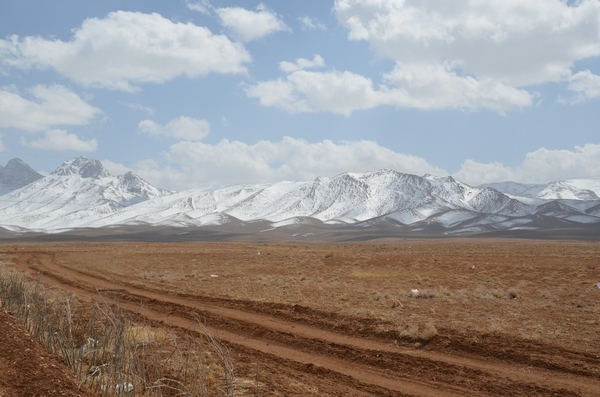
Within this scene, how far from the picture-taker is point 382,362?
422 inches

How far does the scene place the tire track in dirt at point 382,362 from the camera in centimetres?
909

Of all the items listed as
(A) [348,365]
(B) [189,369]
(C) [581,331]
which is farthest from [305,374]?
(C) [581,331]

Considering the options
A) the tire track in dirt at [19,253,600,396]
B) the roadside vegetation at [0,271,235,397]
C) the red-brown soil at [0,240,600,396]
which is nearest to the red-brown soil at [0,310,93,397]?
the roadside vegetation at [0,271,235,397]

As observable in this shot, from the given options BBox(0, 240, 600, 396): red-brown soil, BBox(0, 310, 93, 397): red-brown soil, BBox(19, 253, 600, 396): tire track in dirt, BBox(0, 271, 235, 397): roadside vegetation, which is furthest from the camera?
BBox(0, 240, 600, 396): red-brown soil

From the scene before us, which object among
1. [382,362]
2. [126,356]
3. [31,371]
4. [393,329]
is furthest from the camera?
[393,329]

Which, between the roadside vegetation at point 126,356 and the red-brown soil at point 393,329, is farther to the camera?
the red-brown soil at point 393,329

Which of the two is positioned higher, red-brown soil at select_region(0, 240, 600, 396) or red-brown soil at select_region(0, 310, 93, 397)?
red-brown soil at select_region(0, 310, 93, 397)

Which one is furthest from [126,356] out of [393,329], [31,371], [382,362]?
[393,329]

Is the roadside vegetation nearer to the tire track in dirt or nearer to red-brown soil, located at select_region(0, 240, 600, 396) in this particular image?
red-brown soil, located at select_region(0, 240, 600, 396)

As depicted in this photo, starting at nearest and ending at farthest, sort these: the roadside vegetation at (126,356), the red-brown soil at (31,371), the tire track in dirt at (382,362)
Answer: the red-brown soil at (31,371) < the roadside vegetation at (126,356) < the tire track in dirt at (382,362)

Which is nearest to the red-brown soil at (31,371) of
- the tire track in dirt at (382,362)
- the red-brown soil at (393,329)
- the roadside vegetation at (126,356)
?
the roadside vegetation at (126,356)

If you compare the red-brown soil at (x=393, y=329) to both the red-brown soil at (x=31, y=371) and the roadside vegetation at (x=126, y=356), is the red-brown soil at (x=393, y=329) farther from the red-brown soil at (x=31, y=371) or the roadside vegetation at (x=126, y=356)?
the red-brown soil at (x=31, y=371)

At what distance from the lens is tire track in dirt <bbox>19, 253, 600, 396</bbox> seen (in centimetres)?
909

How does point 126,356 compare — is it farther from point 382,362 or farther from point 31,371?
point 382,362
